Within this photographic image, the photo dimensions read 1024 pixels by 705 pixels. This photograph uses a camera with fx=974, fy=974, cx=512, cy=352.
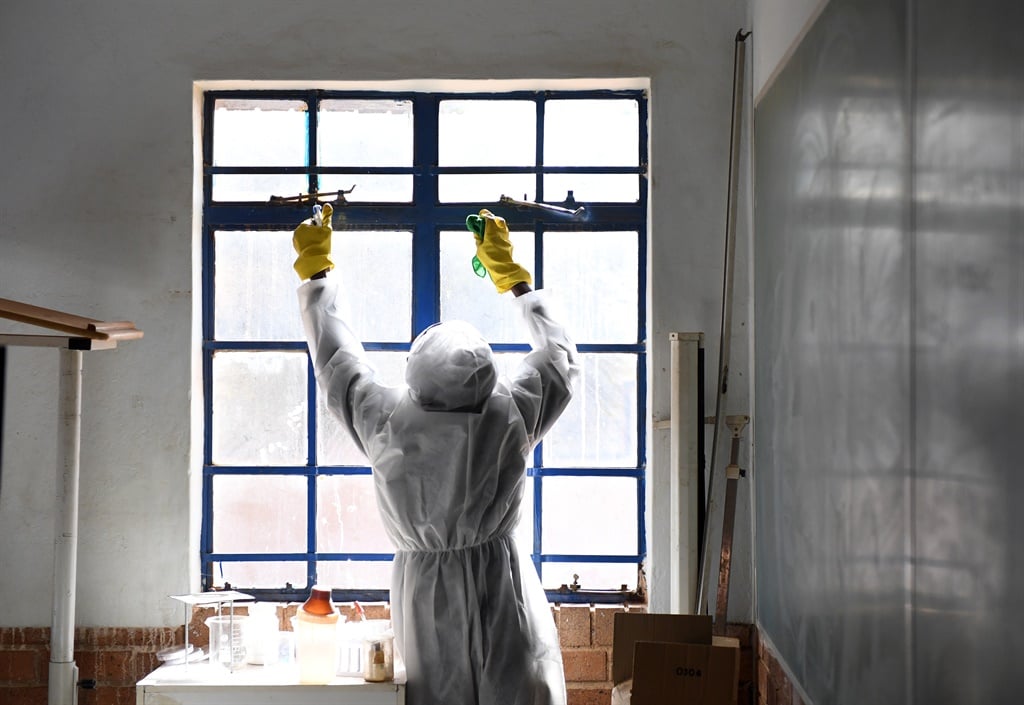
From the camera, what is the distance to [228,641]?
2.53 metres

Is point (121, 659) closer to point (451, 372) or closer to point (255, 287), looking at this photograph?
point (255, 287)

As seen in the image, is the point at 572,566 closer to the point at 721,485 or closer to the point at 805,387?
the point at 721,485

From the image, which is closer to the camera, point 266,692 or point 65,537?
point 266,692

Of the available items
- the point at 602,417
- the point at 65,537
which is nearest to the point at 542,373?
the point at 602,417

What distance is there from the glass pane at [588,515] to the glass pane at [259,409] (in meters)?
0.77

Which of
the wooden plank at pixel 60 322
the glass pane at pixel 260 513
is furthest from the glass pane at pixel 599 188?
the wooden plank at pixel 60 322

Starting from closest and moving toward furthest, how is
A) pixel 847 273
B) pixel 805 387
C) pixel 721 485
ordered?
pixel 847 273, pixel 805 387, pixel 721 485

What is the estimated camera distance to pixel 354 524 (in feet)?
9.63

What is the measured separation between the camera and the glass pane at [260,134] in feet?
9.64

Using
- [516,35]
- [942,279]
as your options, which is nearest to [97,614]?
[516,35]

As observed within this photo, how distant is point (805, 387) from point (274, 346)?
62.2 inches

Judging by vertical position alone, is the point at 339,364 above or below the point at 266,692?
above

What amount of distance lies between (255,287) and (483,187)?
0.75 m

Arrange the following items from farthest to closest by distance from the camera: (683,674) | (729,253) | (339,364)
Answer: (729,253) → (339,364) → (683,674)
